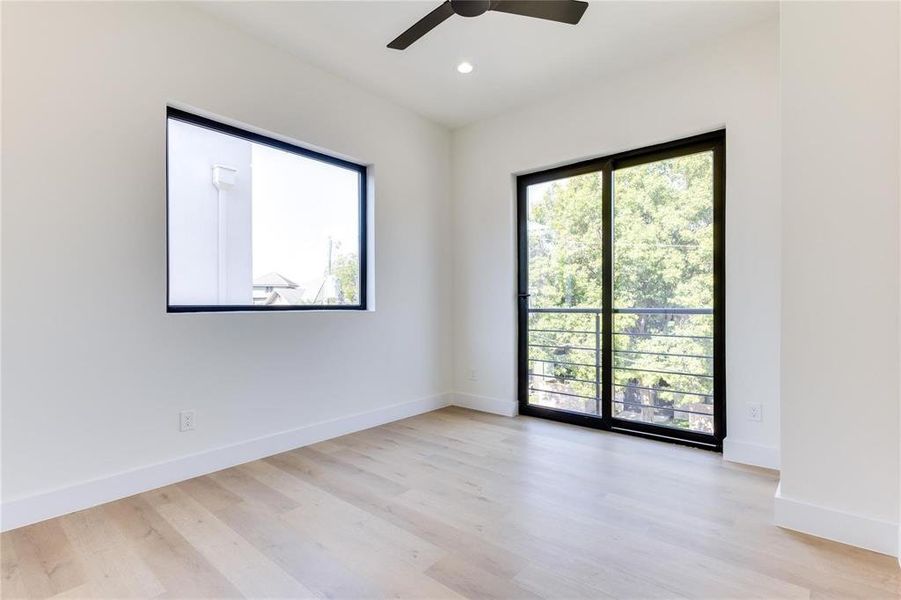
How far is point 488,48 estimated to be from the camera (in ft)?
9.32

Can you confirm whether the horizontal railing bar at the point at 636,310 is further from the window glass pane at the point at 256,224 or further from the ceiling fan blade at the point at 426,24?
the ceiling fan blade at the point at 426,24

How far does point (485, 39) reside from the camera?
2746mm

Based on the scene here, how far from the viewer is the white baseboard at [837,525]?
1.67 meters

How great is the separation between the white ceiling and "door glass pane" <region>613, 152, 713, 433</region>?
0.79m

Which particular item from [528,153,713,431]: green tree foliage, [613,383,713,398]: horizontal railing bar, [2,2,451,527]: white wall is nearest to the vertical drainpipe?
[2,2,451,527]: white wall

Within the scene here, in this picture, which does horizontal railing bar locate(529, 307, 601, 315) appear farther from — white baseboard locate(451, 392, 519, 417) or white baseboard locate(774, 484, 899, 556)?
white baseboard locate(774, 484, 899, 556)

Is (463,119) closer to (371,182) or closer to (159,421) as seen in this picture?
(371,182)

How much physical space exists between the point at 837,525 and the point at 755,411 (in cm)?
97

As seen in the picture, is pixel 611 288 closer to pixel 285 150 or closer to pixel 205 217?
pixel 285 150

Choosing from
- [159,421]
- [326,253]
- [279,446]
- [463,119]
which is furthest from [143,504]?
[463,119]

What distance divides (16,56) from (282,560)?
246 cm

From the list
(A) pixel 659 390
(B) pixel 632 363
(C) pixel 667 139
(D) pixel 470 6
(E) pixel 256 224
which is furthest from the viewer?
(B) pixel 632 363

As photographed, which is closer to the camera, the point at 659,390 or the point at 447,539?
the point at 447,539

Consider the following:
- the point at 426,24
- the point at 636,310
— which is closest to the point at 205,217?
the point at 426,24
